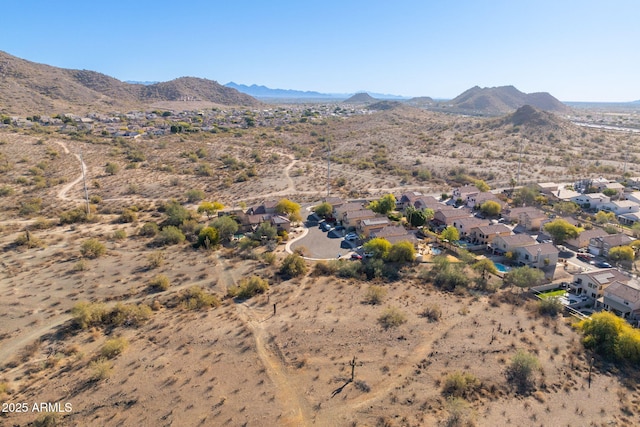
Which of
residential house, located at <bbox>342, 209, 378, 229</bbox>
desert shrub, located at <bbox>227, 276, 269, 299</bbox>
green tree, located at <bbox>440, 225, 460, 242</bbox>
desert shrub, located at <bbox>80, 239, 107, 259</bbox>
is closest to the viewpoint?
desert shrub, located at <bbox>227, 276, 269, 299</bbox>

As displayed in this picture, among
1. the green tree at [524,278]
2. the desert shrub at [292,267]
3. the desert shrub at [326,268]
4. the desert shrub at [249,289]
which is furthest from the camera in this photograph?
the desert shrub at [326,268]

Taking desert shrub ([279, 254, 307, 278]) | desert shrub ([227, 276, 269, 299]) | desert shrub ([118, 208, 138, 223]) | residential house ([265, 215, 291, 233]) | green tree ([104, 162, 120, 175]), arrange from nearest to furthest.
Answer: desert shrub ([227, 276, 269, 299]), desert shrub ([279, 254, 307, 278]), residential house ([265, 215, 291, 233]), desert shrub ([118, 208, 138, 223]), green tree ([104, 162, 120, 175])

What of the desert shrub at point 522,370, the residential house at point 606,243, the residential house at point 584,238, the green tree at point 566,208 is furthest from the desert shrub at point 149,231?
the green tree at point 566,208

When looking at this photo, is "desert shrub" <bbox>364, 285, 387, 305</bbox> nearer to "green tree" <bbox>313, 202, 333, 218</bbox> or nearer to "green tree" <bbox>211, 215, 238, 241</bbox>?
"green tree" <bbox>211, 215, 238, 241</bbox>

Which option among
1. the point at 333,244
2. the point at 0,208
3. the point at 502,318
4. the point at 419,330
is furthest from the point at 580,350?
the point at 0,208

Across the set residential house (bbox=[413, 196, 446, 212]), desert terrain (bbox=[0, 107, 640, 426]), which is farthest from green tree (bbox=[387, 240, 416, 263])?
residential house (bbox=[413, 196, 446, 212])

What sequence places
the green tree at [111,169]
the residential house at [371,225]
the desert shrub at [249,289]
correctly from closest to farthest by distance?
the desert shrub at [249,289] → the residential house at [371,225] → the green tree at [111,169]

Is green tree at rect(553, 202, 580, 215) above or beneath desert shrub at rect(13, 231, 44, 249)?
beneath

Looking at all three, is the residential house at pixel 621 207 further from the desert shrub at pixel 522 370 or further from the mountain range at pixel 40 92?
the mountain range at pixel 40 92
